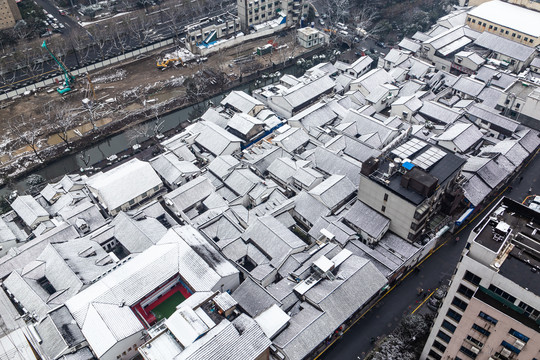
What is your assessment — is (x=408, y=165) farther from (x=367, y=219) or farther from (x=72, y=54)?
(x=72, y=54)

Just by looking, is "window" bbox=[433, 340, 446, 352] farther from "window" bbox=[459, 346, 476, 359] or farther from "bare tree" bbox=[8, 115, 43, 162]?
"bare tree" bbox=[8, 115, 43, 162]

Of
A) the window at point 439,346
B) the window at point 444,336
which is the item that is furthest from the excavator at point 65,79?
the window at point 444,336

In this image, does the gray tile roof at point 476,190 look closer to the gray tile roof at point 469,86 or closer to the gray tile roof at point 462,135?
the gray tile roof at point 462,135

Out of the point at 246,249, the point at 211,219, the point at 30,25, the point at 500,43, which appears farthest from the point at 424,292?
the point at 30,25

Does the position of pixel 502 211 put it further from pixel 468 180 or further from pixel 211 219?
pixel 211 219

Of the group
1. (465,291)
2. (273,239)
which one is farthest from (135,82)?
(465,291)
